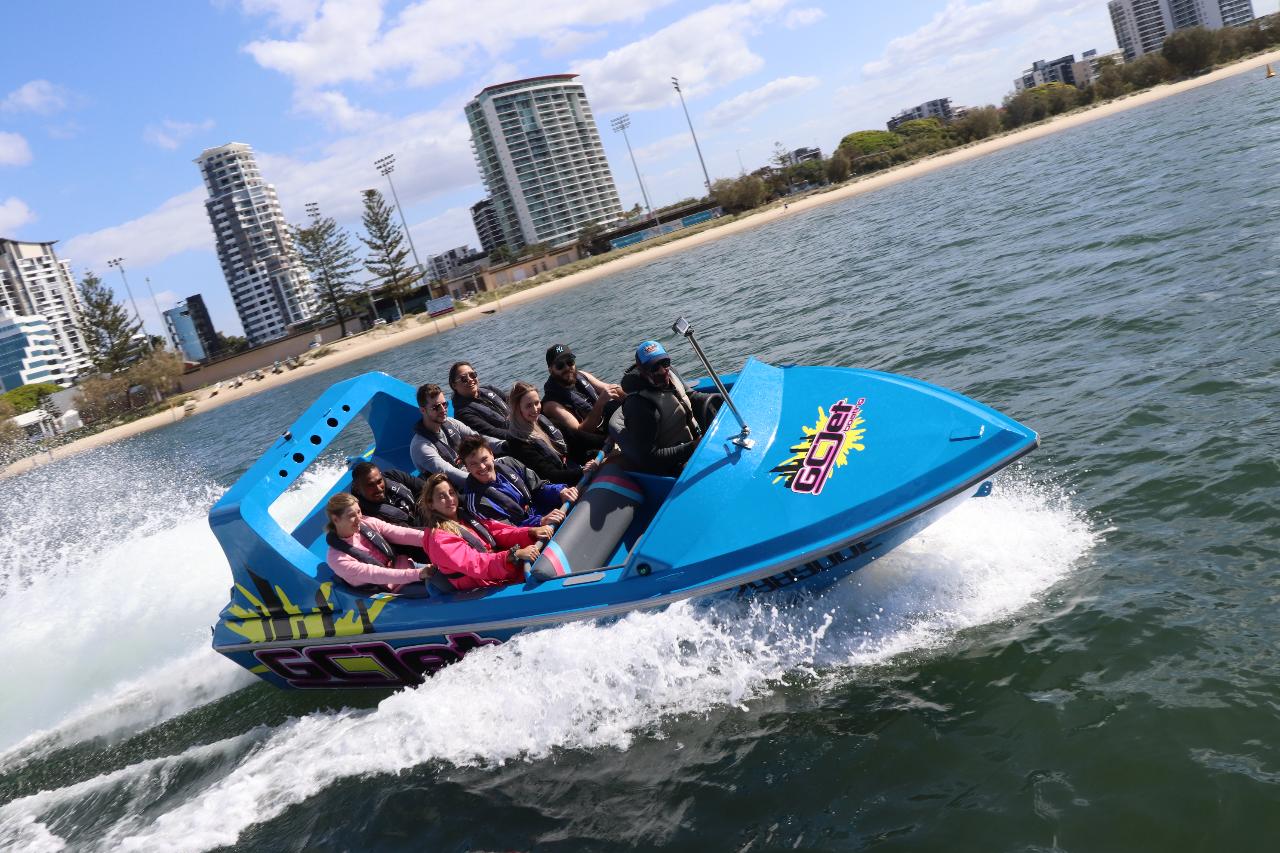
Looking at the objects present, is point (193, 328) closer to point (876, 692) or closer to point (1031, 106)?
point (1031, 106)

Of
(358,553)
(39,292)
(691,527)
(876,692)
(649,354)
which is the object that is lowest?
(876,692)

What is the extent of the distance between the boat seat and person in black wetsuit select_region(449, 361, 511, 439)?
1978 mm

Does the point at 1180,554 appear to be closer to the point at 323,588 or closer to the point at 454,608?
the point at 454,608

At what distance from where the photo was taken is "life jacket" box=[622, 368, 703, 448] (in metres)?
5.82

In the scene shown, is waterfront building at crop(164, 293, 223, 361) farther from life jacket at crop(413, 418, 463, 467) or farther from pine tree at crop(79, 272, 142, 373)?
life jacket at crop(413, 418, 463, 467)

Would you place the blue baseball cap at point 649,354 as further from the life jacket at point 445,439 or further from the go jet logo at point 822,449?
the life jacket at point 445,439

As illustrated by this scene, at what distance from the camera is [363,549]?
6348 mm

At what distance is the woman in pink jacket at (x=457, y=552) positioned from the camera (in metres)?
5.89

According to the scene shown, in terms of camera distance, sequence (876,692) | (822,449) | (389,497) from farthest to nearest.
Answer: (389,497) < (822,449) < (876,692)

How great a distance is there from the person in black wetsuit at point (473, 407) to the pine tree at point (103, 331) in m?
71.0

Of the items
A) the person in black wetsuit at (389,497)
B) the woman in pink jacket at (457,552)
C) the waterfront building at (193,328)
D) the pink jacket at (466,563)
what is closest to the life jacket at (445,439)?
the person in black wetsuit at (389,497)

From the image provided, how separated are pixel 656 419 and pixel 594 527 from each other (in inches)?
31.3

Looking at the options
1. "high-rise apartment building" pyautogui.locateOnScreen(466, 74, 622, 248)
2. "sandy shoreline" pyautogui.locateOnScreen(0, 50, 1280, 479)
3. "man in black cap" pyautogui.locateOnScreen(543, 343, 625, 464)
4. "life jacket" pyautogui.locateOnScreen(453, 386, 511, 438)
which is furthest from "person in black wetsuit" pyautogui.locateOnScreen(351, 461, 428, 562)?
"high-rise apartment building" pyautogui.locateOnScreen(466, 74, 622, 248)

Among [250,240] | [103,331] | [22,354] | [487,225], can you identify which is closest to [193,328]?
[250,240]
